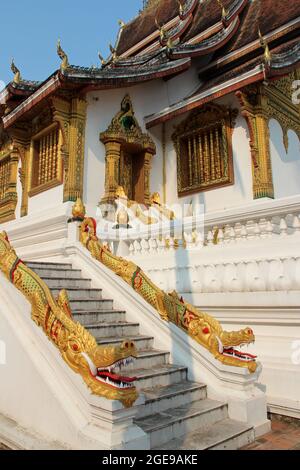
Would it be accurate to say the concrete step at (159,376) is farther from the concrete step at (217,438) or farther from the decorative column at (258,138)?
the decorative column at (258,138)

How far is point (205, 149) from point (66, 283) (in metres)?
5.73

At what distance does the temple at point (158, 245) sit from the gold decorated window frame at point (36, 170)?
0.05 meters

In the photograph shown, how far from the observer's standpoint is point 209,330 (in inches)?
160

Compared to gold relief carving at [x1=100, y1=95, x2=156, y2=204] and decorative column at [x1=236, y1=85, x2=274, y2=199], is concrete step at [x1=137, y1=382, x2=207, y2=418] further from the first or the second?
gold relief carving at [x1=100, y1=95, x2=156, y2=204]

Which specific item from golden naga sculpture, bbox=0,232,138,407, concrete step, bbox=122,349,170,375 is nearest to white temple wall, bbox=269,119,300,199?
concrete step, bbox=122,349,170,375

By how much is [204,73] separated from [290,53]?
10.6 feet

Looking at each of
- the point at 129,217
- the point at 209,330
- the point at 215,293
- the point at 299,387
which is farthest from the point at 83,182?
the point at 299,387

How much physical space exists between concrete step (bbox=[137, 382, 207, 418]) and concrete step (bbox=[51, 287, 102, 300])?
1868 millimetres

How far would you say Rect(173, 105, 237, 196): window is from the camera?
9.22 m

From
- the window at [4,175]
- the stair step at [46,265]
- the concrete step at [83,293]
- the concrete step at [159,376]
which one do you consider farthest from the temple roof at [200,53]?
the concrete step at [159,376]

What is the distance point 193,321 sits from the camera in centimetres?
423

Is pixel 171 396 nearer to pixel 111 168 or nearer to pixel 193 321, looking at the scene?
pixel 193 321

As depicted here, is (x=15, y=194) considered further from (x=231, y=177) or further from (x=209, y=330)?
(x=209, y=330)

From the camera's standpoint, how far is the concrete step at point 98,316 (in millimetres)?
4572
